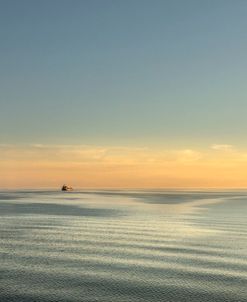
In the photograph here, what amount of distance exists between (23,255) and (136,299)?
48.1 feet

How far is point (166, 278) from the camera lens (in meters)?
26.8

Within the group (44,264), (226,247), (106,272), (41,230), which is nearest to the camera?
(106,272)

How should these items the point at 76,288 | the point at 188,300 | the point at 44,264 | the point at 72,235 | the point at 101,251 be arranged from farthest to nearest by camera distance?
the point at 72,235
the point at 101,251
the point at 44,264
the point at 76,288
the point at 188,300

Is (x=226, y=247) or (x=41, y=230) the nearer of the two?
(x=226, y=247)

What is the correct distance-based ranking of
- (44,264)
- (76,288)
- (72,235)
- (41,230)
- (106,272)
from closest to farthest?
(76,288) < (106,272) < (44,264) < (72,235) < (41,230)

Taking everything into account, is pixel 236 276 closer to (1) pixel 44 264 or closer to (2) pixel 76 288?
(2) pixel 76 288

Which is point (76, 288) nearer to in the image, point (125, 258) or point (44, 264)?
point (44, 264)

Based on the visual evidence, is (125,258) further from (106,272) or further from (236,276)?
(236,276)

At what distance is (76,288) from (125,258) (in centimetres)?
988

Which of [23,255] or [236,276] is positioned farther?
[23,255]

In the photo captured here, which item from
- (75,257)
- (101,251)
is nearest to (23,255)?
(75,257)

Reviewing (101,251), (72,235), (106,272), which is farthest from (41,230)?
(106,272)

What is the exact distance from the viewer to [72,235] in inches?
1892

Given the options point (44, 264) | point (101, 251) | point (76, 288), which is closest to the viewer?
point (76, 288)
